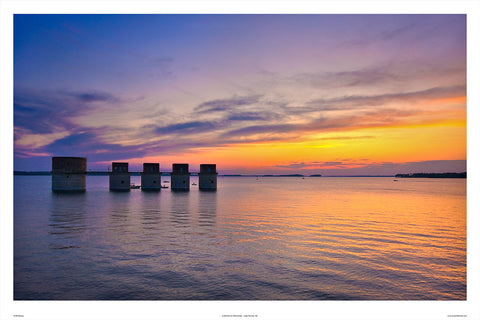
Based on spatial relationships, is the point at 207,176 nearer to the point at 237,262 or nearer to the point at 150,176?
the point at 150,176

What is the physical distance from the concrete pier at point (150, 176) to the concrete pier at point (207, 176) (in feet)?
42.8

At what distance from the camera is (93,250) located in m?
17.6

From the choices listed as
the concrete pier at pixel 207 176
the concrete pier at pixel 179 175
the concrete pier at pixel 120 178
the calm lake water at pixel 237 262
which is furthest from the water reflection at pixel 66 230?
the concrete pier at pixel 207 176

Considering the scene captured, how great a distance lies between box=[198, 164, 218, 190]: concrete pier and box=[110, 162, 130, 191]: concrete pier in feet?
69.7

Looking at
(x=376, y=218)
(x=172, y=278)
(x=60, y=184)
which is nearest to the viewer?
(x=172, y=278)

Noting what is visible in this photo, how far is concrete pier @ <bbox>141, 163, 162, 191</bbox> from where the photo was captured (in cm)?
8094

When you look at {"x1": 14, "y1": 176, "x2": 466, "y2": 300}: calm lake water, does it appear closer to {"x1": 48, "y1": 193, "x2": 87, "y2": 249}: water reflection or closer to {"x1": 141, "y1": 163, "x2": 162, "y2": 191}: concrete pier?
{"x1": 48, "y1": 193, "x2": 87, "y2": 249}: water reflection

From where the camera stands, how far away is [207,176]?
88812 mm
